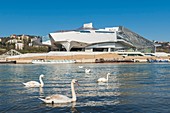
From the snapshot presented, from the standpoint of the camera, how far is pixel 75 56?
112688 mm

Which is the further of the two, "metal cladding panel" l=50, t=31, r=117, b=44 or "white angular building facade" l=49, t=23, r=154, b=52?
"white angular building facade" l=49, t=23, r=154, b=52

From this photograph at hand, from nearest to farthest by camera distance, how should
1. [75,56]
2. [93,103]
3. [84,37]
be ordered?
[93,103]
[75,56]
[84,37]

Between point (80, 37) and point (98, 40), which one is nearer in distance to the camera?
point (80, 37)

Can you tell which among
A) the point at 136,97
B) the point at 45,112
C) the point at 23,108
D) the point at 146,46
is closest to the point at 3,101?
the point at 23,108

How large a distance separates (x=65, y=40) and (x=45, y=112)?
4297 inches

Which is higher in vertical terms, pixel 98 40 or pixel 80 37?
pixel 80 37

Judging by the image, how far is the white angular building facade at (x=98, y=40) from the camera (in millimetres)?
121750

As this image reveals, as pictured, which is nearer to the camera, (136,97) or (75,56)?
(136,97)

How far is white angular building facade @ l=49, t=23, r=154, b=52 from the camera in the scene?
399 ft

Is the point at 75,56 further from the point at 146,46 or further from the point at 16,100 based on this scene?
the point at 16,100

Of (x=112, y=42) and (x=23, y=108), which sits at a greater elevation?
(x=112, y=42)

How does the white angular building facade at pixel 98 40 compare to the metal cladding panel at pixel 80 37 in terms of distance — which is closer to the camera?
the metal cladding panel at pixel 80 37

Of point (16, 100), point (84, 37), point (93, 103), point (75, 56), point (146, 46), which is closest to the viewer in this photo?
point (93, 103)

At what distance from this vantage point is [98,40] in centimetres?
12269
